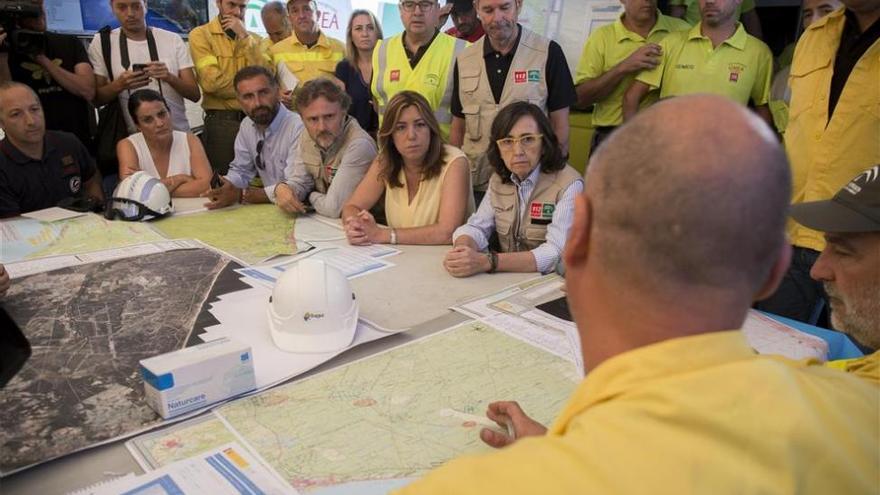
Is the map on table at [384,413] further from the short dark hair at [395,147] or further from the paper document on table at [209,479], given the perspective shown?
the short dark hair at [395,147]

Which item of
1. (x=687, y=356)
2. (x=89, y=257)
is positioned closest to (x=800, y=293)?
(x=687, y=356)

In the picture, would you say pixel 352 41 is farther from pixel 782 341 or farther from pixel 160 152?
pixel 782 341

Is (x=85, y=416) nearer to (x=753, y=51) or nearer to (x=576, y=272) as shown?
(x=576, y=272)

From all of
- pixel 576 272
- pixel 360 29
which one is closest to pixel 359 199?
pixel 360 29

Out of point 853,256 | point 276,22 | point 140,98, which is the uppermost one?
point 276,22

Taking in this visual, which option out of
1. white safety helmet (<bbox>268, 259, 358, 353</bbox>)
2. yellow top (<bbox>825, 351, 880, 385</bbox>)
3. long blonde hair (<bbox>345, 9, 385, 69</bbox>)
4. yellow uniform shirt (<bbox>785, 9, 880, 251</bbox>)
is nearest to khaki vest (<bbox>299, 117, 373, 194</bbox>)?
long blonde hair (<bbox>345, 9, 385, 69</bbox>)

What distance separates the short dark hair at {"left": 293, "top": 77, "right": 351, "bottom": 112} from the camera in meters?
2.77

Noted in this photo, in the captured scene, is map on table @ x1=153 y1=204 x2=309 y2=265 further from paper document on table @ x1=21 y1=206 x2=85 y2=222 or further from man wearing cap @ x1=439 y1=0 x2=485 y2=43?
man wearing cap @ x1=439 y1=0 x2=485 y2=43

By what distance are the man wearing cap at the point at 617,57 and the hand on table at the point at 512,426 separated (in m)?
2.23

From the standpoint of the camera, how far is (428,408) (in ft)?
3.77

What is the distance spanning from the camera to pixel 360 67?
3568 mm

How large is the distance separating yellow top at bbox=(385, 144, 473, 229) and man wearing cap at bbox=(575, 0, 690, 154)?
3.29 feet

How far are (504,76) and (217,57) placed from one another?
1.82 metres

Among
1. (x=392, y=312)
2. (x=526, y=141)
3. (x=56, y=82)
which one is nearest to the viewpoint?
(x=392, y=312)
